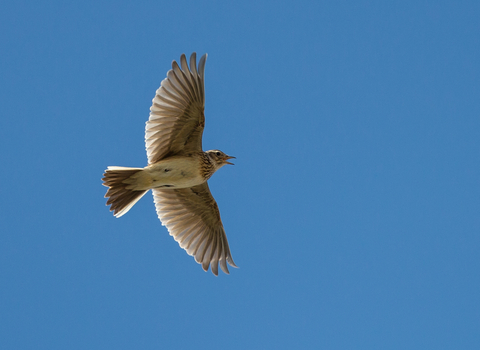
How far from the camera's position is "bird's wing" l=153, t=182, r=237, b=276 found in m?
13.3

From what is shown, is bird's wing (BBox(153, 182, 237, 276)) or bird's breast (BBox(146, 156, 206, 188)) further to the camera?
bird's wing (BBox(153, 182, 237, 276))

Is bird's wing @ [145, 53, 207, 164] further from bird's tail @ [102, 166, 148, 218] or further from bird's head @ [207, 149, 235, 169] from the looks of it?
bird's tail @ [102, 166, 148, 218]

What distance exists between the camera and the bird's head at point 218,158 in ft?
40.0

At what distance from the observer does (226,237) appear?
44.4ft

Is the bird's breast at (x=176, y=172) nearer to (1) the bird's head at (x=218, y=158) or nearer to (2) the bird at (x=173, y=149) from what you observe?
(2) the bird at (x=173, y=149)

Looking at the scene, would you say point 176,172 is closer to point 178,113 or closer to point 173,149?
point 173,149

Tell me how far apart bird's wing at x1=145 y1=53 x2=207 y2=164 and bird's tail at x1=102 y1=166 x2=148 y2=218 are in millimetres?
653

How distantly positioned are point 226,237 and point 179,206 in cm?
120

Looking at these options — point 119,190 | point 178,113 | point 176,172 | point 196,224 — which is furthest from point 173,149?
point 196,224

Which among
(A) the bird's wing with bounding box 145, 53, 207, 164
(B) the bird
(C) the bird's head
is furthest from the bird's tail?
(C) the bird's head

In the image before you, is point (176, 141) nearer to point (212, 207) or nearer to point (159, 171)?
point (159, 171)

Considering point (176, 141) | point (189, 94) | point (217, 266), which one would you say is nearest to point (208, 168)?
point (176, 141)

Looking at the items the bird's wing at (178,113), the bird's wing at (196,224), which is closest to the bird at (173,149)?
the bird's wing at (178,113)

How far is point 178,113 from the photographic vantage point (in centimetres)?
1156
